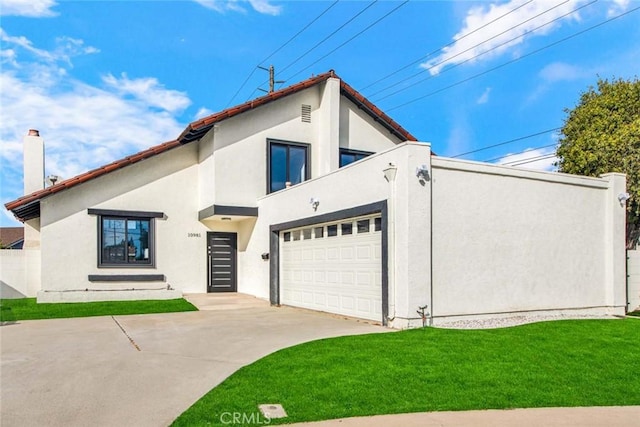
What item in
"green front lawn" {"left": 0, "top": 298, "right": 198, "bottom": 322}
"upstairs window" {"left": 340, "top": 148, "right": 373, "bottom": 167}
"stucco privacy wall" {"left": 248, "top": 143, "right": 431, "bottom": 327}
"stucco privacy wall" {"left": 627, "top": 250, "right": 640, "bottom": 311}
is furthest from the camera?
"upstairs window" {"left": 340, "top": 148, "right": 373, "bottom": 167}

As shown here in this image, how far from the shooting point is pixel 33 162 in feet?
62.8

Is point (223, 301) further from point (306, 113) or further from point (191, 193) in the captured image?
point (306, 113)

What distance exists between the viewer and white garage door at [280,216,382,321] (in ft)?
35.2

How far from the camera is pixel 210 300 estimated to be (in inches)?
603

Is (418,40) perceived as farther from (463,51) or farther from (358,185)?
(358,185)

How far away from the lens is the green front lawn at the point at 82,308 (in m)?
12.3

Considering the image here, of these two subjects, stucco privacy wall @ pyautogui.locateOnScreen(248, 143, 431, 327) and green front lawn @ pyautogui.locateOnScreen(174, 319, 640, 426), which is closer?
green front lawn @ pyautogui.locateOnScreen(174, 319, 640, 426)

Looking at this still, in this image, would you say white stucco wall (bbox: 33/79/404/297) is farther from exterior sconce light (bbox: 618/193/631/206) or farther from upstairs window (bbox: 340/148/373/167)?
exterior sconce light (bbox: 618/193/631/206)

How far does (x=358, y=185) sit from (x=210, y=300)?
7.08 meters

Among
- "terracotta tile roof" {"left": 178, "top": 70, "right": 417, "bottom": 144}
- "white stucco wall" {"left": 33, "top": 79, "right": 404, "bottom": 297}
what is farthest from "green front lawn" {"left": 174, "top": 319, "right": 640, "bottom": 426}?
"terracotta tile roof" {"left": 178, "top": 70, "right": 417, "bottom": 144}

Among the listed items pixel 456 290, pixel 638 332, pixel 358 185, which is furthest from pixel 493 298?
pixel 358 185

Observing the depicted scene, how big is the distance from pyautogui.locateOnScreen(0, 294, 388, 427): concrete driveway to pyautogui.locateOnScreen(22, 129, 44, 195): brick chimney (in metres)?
9.77

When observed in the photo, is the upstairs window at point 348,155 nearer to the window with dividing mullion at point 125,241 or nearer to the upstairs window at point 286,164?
the upstairs window at point 286,164

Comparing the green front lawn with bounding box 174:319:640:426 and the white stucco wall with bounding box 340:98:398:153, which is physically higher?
→ the white stucco wall with bounding box 340:98:398:153
